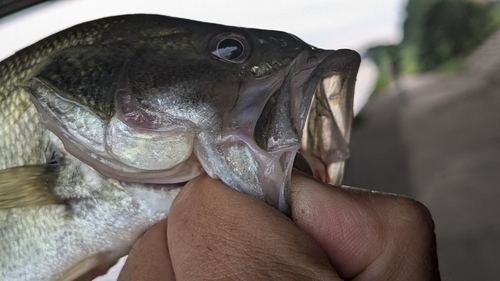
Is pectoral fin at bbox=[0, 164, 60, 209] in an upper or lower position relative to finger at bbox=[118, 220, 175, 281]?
upper

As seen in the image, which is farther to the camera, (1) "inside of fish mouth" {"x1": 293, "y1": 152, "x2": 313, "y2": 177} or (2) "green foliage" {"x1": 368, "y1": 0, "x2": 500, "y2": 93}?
(2) "green foliage" {"x1": 368, "y1": 0, "x2": 500, "y2": 93}

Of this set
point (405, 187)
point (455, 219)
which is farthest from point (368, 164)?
point (455, 219)

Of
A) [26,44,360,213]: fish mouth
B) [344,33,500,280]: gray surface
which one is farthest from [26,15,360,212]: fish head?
[344,33,500,280]: gray surface

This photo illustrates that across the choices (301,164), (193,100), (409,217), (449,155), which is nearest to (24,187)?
(193,100)

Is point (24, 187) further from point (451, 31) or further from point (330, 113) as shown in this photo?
point (451, 31)

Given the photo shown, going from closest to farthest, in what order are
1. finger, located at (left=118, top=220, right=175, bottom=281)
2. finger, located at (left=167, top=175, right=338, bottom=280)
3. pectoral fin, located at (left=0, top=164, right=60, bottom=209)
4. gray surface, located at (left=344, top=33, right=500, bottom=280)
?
1. finger, located at (left=167, top=175, right=338, bottom=280)
2. finger, located at (left=118, top=220, right=175, bottom=281)
3. pectoral fin, located at (left=0, top=164, right=60, bottom=209)
4. gray surface, located at (left=344, top=33, right=500, bottom=280)

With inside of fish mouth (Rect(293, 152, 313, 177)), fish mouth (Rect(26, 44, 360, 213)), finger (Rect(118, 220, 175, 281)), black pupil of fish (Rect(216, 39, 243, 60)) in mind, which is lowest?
finger (Rect(118, 220, 175, 281))

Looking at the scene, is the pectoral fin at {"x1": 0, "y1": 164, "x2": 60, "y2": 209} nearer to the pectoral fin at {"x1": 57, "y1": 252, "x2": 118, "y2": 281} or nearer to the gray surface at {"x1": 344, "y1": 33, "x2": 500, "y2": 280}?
the pectoral fin at {"x1": 57, "y1": 252, "x2": 118, "y2": 281}

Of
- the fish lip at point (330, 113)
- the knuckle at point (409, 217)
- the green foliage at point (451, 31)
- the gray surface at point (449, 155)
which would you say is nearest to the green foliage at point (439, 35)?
the green foliage at point (451, 31)
